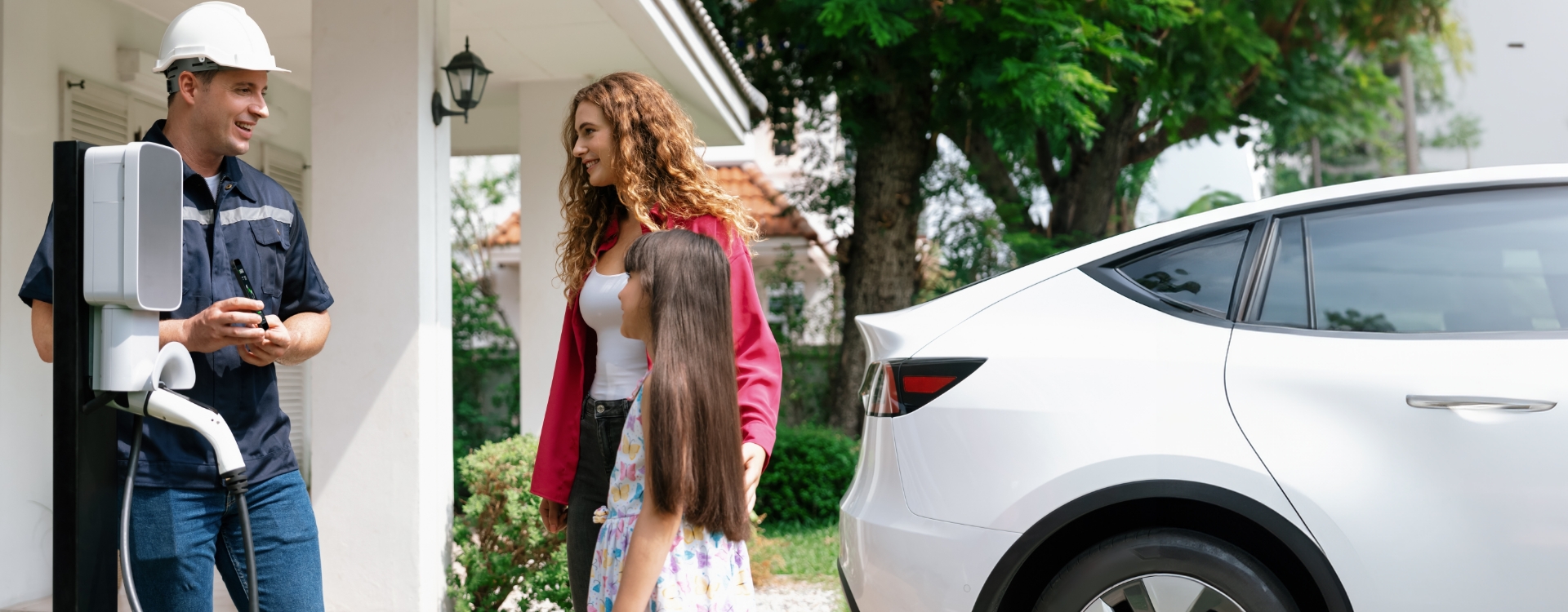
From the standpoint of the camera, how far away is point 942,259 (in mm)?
12422

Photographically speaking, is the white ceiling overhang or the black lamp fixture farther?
the white ceiling overhang

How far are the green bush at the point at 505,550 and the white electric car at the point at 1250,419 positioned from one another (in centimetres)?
178

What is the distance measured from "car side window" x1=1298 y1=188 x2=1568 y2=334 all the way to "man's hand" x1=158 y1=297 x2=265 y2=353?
2.32m

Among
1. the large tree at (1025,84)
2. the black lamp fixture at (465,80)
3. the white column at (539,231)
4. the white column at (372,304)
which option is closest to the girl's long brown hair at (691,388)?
the white column at (372,304)

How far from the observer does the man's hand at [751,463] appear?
195cm

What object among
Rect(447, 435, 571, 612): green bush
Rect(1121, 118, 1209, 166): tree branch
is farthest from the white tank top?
Rect(1121, 118, 1209, 166): tree branch

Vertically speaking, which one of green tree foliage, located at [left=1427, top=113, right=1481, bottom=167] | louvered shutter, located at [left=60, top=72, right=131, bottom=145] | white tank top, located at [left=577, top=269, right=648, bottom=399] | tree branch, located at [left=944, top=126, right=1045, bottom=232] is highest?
green tree foliage, located at [left=1427, top=113, right=1481, bottom=167]

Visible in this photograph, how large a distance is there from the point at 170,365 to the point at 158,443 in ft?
1.37

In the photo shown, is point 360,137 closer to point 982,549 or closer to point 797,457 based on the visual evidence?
point 982,549

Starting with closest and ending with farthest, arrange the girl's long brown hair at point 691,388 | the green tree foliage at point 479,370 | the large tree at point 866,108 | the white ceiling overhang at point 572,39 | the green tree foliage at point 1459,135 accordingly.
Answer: the girl's long brown hair at point 691,388 < the white ceiling overhang at point 572,39 < the large tree at point 866,108 < the green tree foliage at point 479,370 < the green tree foliage at point 1459,135

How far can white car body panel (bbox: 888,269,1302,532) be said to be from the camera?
2.57 m

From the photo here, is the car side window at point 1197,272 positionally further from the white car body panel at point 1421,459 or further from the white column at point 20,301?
the white column at point 20,301

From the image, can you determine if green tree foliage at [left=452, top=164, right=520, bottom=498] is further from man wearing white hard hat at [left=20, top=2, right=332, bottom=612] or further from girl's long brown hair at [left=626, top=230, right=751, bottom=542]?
girl's long brown hair at [left=626, top=230, right=751, bottom=542]

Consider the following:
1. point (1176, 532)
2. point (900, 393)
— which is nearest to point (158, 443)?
point (900, 393)
